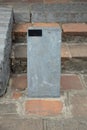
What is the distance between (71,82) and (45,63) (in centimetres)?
63

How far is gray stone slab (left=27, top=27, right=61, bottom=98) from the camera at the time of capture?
3.18m

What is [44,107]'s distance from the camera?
3244 millimetres

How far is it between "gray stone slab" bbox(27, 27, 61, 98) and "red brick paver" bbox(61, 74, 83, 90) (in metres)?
0.27

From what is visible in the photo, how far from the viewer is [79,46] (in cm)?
434

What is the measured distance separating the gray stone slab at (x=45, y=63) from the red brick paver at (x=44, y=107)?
108 mm

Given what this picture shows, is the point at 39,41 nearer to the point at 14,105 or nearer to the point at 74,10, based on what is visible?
the point at 14,105

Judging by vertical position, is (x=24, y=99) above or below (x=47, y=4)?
below

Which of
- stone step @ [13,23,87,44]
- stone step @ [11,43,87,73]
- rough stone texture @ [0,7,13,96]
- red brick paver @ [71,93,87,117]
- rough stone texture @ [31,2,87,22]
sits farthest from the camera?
rough stone texture @ [31,2,87,22]

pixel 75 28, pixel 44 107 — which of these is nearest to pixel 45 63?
pixel 44 107

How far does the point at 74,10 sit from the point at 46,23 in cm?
49

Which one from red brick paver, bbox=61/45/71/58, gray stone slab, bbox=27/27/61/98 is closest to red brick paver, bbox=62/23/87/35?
red brick paver, bbox=61/45/71/58

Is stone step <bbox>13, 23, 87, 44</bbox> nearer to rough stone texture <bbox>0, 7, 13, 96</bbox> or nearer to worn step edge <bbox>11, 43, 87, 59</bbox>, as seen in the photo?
worn step edge <bbox>11, 43, 87, 59</bbox>

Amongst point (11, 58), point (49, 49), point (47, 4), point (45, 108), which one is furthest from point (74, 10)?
point (45, 108)

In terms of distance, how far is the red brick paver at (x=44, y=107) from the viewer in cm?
316
